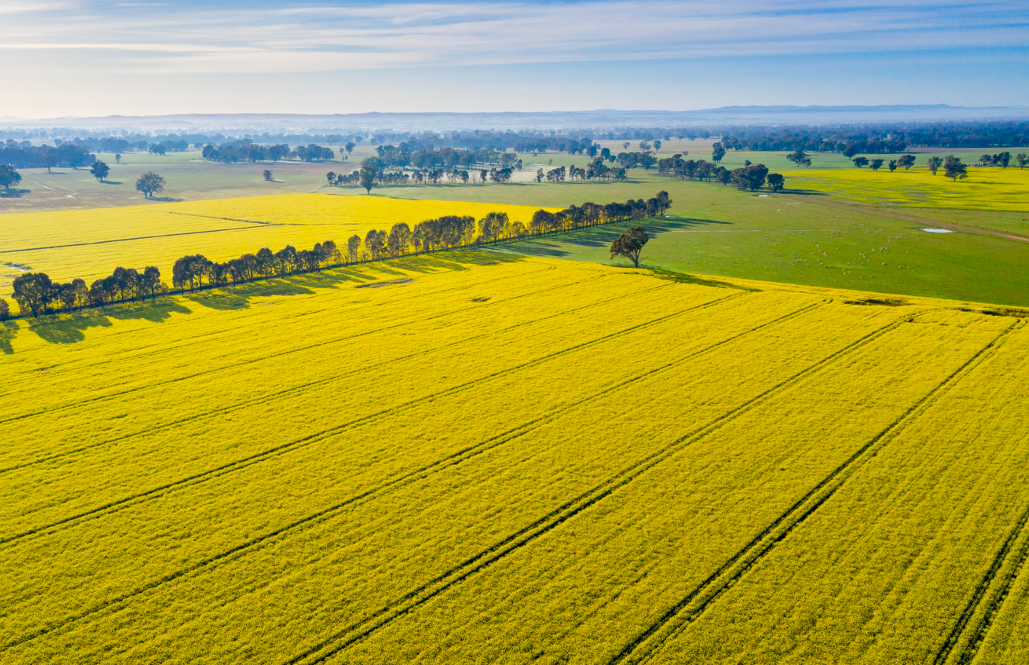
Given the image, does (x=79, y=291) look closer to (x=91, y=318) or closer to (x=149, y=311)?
(x=91, y=318)

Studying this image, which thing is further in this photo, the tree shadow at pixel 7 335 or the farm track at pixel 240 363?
the tree shadow at pixel 7 335

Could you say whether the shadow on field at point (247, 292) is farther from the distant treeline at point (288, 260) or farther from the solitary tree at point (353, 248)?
the solitary tree at point (353, 248)

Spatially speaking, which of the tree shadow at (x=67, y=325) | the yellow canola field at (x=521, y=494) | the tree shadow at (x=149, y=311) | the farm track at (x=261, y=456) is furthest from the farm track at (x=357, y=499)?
the tree shadow at (x=149, y=311)

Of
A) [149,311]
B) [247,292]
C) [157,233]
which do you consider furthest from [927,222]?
[157,233]

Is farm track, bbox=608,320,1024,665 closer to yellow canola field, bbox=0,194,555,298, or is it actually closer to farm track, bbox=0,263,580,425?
farm track, bbox=0,263,580,425

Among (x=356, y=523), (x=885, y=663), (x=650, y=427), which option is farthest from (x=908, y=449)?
(x=356, y=523)

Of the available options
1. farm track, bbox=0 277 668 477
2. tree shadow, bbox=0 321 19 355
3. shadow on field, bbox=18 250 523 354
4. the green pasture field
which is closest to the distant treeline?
shadow on field, bbox=18 250 523 354
